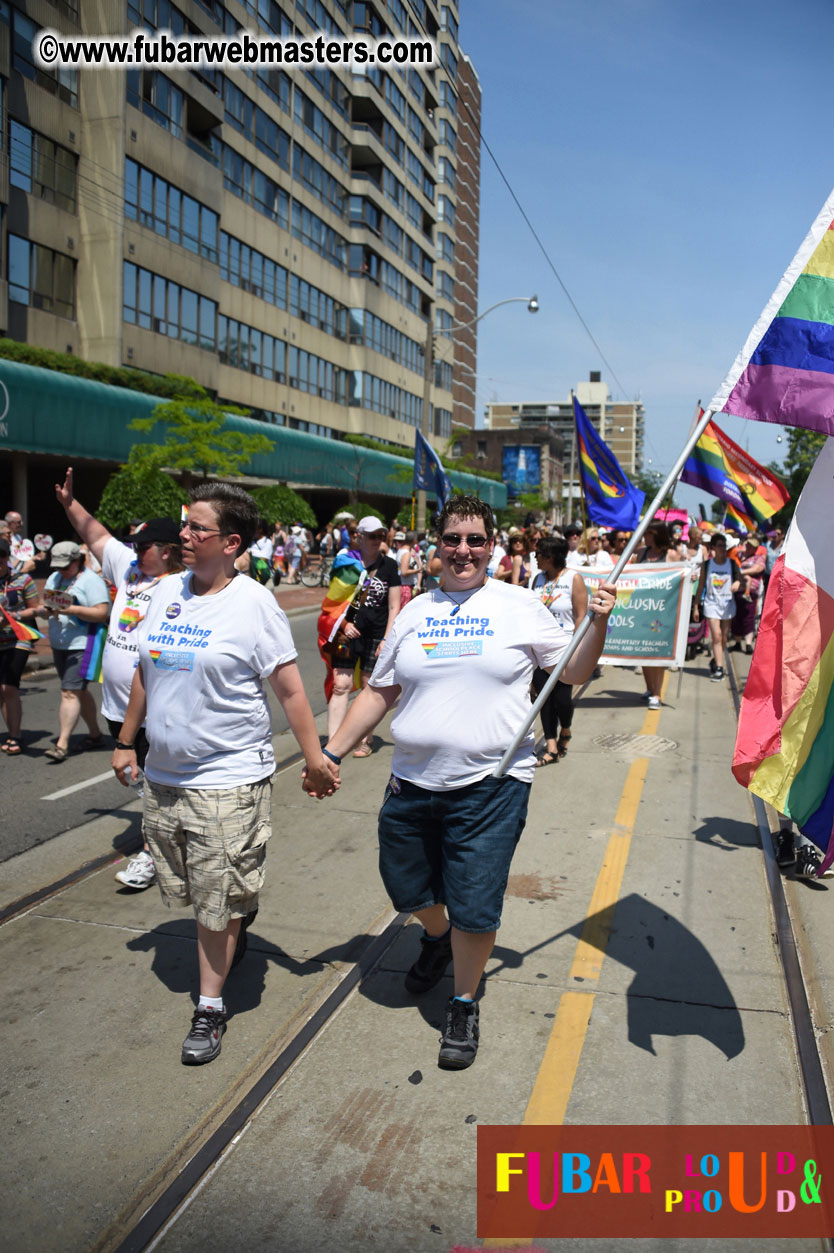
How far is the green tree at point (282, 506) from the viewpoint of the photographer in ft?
103

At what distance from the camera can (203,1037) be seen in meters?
3.45

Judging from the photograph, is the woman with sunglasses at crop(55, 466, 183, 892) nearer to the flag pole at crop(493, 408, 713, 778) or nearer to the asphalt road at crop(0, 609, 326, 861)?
the asphalt road at crop(0, 609, 326, 861)

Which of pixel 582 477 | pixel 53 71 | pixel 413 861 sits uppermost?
pixel 53 71

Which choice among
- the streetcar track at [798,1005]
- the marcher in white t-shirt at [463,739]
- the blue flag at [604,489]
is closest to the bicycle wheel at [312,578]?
the blue flag at [604,489]

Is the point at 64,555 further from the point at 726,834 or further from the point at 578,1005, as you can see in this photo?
the point at 578,1005

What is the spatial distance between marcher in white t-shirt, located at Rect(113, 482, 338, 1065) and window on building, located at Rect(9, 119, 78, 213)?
89.8ft

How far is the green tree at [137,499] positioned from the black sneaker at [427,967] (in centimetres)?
1941

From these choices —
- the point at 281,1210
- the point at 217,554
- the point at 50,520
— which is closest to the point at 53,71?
the point at 50,520

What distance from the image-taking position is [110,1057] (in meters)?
3.43

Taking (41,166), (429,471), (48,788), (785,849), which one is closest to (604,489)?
(785,849)

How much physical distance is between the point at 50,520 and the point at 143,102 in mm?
13277

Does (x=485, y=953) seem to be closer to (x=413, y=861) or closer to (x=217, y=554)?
(x=413, y=861)

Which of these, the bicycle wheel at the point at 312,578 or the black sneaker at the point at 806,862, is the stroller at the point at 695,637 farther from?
the bicycle wheel at the point at 312,578

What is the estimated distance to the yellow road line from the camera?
10.3ft
